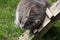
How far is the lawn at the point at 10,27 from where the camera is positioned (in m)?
6.34

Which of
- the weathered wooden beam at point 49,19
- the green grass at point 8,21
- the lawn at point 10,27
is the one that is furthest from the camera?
the green grass at point 8,21

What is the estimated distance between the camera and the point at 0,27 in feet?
22.3

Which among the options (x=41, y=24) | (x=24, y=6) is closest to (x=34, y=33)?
(x=41, y=24)

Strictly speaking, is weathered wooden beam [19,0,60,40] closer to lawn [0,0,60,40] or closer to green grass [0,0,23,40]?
lawn [0,0,60,40]

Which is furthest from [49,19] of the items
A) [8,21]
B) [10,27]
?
[8,21]

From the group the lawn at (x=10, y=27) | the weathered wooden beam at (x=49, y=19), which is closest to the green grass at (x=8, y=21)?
the lawn at (x=10, y=27)

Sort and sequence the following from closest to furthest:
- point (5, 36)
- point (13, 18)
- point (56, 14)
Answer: point (56, 14)
point (5, 36)
point (13, 18)

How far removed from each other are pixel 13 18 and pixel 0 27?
1.78 feet

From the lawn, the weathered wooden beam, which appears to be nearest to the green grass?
the lawn

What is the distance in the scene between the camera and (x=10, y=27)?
6.75 metres

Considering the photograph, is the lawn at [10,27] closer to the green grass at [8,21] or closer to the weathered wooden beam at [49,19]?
the green grass at [8,21]

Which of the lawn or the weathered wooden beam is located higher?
the lawn

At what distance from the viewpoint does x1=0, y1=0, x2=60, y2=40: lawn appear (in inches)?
250

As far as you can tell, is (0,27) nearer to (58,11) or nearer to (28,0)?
(28,0)
